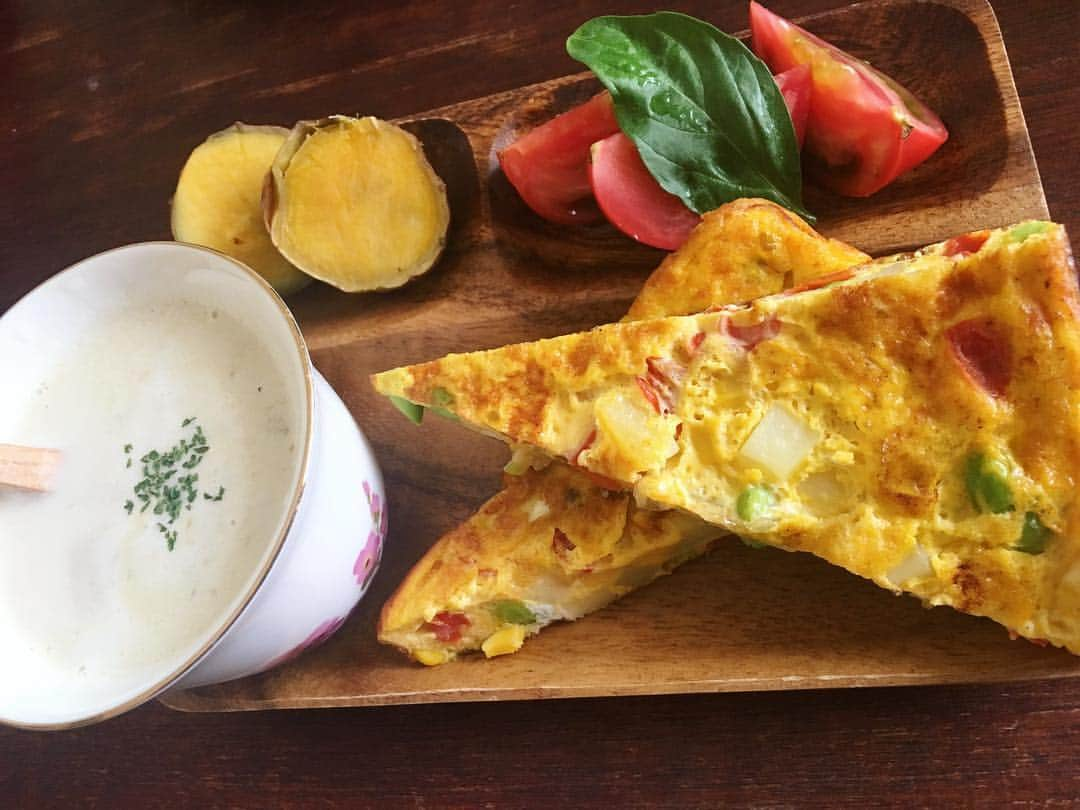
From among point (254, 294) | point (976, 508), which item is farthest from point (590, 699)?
point (254, 294)

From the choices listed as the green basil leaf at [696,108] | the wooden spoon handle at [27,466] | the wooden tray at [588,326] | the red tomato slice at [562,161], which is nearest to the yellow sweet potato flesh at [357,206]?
the wooden tray at [588,326]

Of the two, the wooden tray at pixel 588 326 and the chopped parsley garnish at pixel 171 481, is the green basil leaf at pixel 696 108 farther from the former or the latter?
the chopped parsley garnish at pixel 171 481

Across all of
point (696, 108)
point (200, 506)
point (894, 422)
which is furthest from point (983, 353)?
point (200, 506)

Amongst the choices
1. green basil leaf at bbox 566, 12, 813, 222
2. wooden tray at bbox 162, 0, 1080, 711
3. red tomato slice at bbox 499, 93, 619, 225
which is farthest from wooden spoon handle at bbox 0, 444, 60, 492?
green basil leaf at bbox 566, 12, 813, 222

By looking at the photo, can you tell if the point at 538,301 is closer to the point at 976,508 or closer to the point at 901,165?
the point at 901,165

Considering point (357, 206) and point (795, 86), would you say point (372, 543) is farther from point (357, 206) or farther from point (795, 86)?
point (795, 86)
